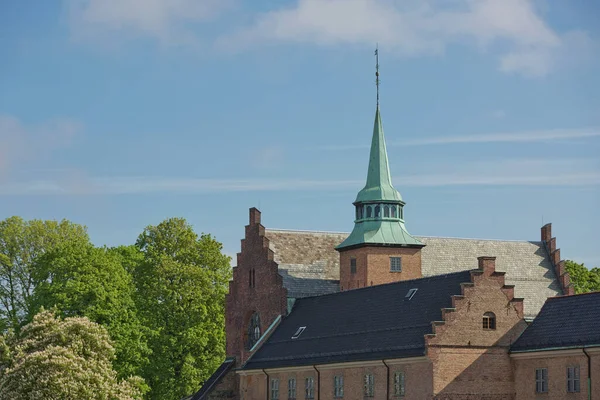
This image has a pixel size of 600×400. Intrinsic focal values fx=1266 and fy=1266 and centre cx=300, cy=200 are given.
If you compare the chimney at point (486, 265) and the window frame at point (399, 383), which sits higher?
the chimney at point (486, 265)

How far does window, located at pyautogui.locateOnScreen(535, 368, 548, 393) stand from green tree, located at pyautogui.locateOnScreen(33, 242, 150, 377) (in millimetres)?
40199

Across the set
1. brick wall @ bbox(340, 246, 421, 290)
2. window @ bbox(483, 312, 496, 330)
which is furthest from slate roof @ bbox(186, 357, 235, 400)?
window @ bbox(483, 312, 496, 330)

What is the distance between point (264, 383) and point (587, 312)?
83.1ft

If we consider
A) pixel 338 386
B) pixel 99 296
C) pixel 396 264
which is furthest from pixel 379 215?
pixel 99 296

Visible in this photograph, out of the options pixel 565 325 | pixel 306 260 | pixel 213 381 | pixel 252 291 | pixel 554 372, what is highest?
pixel 306 260

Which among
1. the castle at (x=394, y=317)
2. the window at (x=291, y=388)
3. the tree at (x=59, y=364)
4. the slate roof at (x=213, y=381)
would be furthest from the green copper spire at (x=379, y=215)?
the tree at (x=59, y=364)

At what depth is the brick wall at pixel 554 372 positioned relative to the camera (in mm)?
62656

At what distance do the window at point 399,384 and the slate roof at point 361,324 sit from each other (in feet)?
3.60

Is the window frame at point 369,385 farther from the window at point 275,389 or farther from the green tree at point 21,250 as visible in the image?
the green tree at point 21,250

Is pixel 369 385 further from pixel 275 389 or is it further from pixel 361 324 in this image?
pixel 275 389

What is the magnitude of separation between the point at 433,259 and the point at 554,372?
26.5 m

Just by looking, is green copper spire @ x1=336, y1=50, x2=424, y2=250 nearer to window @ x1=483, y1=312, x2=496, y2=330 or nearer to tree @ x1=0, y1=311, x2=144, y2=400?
tree @ x1=0, y1=311, x2=144, y2=400

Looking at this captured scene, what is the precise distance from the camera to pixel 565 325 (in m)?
66.8

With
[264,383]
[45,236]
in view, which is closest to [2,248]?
[45,236]
